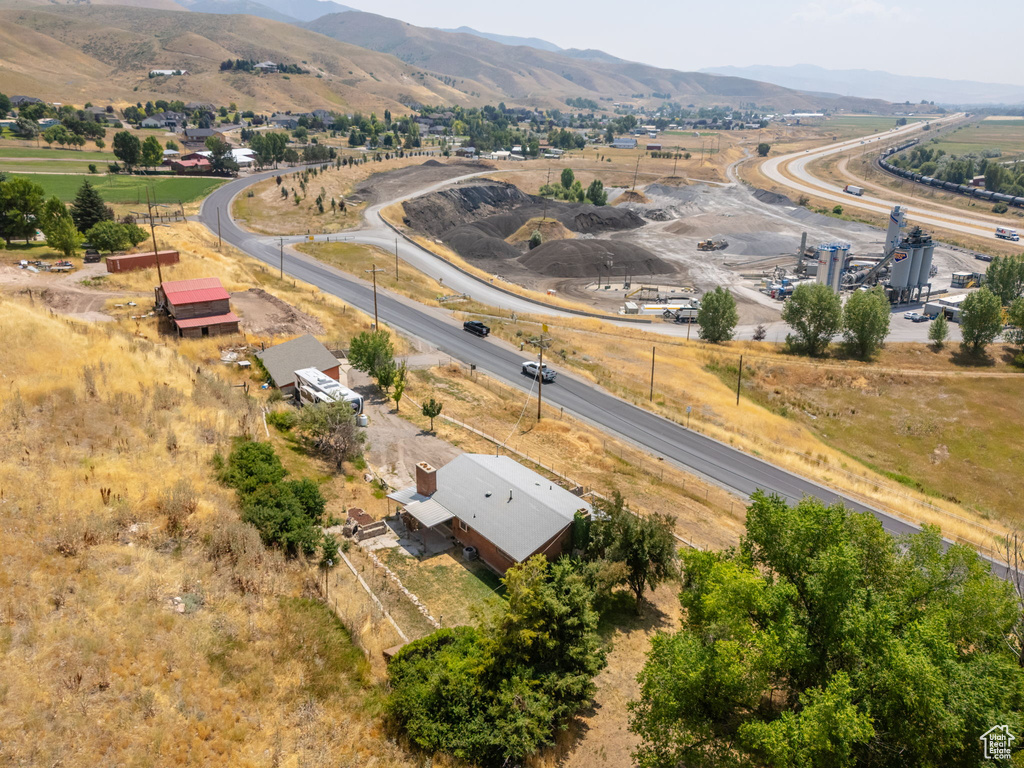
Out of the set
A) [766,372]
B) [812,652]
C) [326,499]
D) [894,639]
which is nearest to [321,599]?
[326,499]

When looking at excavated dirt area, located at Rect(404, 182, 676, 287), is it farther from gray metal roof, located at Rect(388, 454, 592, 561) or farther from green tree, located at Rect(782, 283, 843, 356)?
gray metal roof, located at Rect(388, 454, 592, 561)

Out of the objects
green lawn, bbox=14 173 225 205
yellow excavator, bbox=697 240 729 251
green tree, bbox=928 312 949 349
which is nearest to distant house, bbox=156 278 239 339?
green lawn, bbox=14 173 225 205

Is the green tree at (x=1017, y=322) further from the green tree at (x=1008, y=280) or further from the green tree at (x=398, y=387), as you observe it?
the green tree at (x=398, y=387)

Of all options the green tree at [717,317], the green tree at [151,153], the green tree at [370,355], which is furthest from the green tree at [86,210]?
the green tree at [717,317]

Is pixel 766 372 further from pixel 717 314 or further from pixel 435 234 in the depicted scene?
pixel 435 234

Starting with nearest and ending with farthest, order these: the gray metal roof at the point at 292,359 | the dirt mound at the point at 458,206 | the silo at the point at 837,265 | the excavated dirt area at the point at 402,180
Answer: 1. the gray metal roof at the point at 292,359
2. the silo at the point at 837,265
3. the dirt mound at the point at 458,206
4. the excavated dirt area at the point at 402,180
